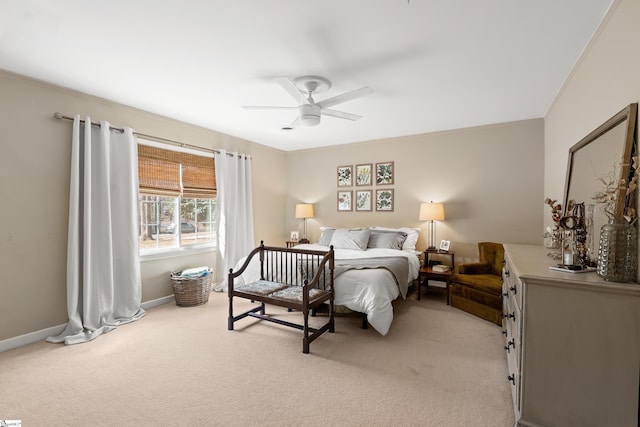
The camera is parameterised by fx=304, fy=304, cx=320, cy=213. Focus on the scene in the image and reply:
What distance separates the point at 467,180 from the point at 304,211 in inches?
111

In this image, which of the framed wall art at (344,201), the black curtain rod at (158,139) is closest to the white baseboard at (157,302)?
the black curtain rod at (158,139)

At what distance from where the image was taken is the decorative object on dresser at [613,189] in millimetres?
1469

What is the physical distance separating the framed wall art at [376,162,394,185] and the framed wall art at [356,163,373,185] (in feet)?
0.48

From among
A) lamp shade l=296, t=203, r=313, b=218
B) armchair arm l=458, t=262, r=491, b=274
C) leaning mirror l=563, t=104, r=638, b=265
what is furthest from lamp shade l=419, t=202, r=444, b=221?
lamp shade l=296, t=203, r=313, b=218

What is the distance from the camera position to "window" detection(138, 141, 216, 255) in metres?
3.94

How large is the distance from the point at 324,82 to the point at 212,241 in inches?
122

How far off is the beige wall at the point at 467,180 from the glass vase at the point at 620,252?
2953 millimetres

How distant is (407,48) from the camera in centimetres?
232

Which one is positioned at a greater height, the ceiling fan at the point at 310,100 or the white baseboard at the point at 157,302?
the ceiling fan at the point at 310,100

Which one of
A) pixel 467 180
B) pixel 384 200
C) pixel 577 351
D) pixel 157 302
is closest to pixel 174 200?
pixel 157 302

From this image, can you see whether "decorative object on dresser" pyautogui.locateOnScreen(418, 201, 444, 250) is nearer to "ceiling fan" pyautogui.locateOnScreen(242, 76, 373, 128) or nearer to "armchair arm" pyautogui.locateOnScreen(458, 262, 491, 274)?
"armchair arm" pyautogui.locateOnScreen(458, 262, 491, 274)

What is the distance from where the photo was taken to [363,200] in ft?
17.9

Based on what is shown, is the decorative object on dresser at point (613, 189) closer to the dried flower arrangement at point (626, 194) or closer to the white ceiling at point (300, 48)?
the dried flower arrangement at point (626, 194)

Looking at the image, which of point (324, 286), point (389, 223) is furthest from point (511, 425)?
point (389, 223)
